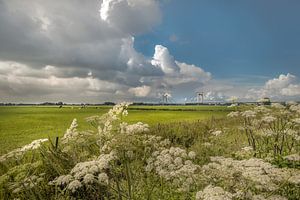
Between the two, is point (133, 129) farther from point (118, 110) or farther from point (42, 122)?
point (42, 122)

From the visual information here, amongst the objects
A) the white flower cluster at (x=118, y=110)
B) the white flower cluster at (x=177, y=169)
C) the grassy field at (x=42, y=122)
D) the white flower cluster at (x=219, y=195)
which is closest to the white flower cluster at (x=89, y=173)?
the white flower cluster at (x=177, y=169)

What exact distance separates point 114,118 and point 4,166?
19.3 feet

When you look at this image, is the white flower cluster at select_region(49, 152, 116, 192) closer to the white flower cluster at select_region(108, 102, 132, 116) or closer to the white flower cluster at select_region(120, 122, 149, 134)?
the white flower cluster at select_region(120, 122, 149, 134)

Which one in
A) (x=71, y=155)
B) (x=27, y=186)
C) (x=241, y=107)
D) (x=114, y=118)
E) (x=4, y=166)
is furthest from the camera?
(x=241, y=107)

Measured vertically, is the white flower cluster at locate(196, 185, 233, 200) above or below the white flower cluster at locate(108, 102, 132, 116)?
below

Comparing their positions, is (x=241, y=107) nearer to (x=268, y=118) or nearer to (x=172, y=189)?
(x=268, y=118)

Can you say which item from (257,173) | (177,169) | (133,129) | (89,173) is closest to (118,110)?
(133,129)

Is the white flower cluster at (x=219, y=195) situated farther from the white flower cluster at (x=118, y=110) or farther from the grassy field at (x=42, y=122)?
the grassy field at (x=42, y=122)

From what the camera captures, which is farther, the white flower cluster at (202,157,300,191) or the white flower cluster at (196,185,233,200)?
the white flower cluster at (202,157,300,191)

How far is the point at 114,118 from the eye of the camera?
8633 millimetres

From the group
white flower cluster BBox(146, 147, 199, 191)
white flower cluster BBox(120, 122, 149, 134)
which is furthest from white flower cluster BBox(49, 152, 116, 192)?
white flower cluster BBox(146, 147, 199, 191)

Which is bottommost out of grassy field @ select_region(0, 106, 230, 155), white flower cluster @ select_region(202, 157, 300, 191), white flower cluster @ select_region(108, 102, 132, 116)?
grassy field @ select_region(0, 106, 230, 155)

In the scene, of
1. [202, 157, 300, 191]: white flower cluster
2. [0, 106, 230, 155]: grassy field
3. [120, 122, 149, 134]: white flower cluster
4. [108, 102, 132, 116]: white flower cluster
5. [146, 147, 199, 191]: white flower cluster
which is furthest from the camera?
[0, 106, 230, 155]: grassy field

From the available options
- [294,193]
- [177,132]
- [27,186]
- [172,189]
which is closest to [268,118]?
[294,193]
